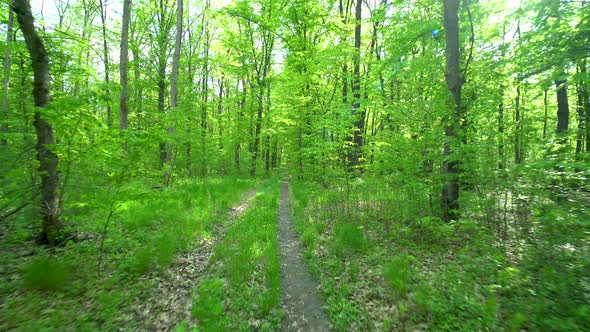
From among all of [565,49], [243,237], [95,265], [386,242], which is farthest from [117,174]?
[565,49]

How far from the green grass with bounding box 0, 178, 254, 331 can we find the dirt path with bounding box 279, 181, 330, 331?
2.17 m

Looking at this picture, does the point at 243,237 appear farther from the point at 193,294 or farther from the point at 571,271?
the point at 571,271

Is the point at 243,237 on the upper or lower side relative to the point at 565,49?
lower

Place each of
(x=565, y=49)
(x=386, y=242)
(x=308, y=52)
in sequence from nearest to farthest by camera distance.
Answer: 1. (x=565, y=49)
2. (x=386, y=242)
3. (x=308, y=52)

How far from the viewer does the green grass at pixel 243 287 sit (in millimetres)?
3262

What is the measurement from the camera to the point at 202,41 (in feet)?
70.6

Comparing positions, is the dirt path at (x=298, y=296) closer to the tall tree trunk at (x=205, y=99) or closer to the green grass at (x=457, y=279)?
the green grass at (x=457, y=279)

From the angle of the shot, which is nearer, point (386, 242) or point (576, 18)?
point (576, 18)

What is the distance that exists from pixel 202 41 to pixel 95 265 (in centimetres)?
2269

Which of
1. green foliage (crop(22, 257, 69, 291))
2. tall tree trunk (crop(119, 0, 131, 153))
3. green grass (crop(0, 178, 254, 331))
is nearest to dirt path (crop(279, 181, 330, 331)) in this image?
green grass (crop(0, 178, 254, 331))

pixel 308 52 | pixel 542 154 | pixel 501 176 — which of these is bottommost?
pixel 501 176

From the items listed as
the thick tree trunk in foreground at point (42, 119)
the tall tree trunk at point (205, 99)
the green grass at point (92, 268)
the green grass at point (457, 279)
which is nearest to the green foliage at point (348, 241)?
the green grass at point (457, 279)

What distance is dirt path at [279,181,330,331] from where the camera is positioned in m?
3.32

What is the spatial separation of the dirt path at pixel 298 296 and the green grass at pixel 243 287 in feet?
0.66
